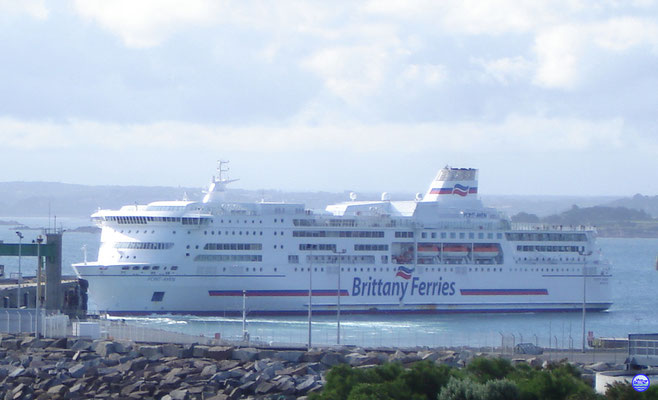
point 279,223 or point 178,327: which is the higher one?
point 279,223

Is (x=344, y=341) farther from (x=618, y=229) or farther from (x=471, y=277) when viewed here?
(x=618, y=229)

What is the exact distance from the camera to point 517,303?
52.7m

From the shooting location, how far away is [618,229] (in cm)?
18612

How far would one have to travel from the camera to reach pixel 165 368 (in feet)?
87.2

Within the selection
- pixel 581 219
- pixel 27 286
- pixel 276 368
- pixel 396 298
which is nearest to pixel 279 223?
pixel 396 298

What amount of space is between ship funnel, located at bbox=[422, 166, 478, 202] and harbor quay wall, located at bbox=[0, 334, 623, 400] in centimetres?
2513

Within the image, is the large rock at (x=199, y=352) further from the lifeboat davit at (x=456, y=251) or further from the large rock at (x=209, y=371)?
the lifeboat davit at (x=456, y=251)

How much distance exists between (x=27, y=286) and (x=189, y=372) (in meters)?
18.6

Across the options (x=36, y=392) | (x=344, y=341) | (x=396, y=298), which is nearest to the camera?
(x=36, y=392)

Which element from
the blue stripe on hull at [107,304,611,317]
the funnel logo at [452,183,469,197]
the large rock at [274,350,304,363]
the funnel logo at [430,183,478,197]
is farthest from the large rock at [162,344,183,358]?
the funnel logo at [452,183,469,197]

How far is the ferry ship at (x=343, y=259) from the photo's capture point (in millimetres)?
47219

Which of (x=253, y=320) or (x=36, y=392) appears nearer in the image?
Answer: (x=36, y=392)

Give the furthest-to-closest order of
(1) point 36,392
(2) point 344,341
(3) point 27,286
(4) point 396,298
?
1. (4) point 396,298
2. (3) point 27,286
3. (2) point 344,341
4. (1) point 36,392

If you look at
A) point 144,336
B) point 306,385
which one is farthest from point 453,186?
point 306,385
